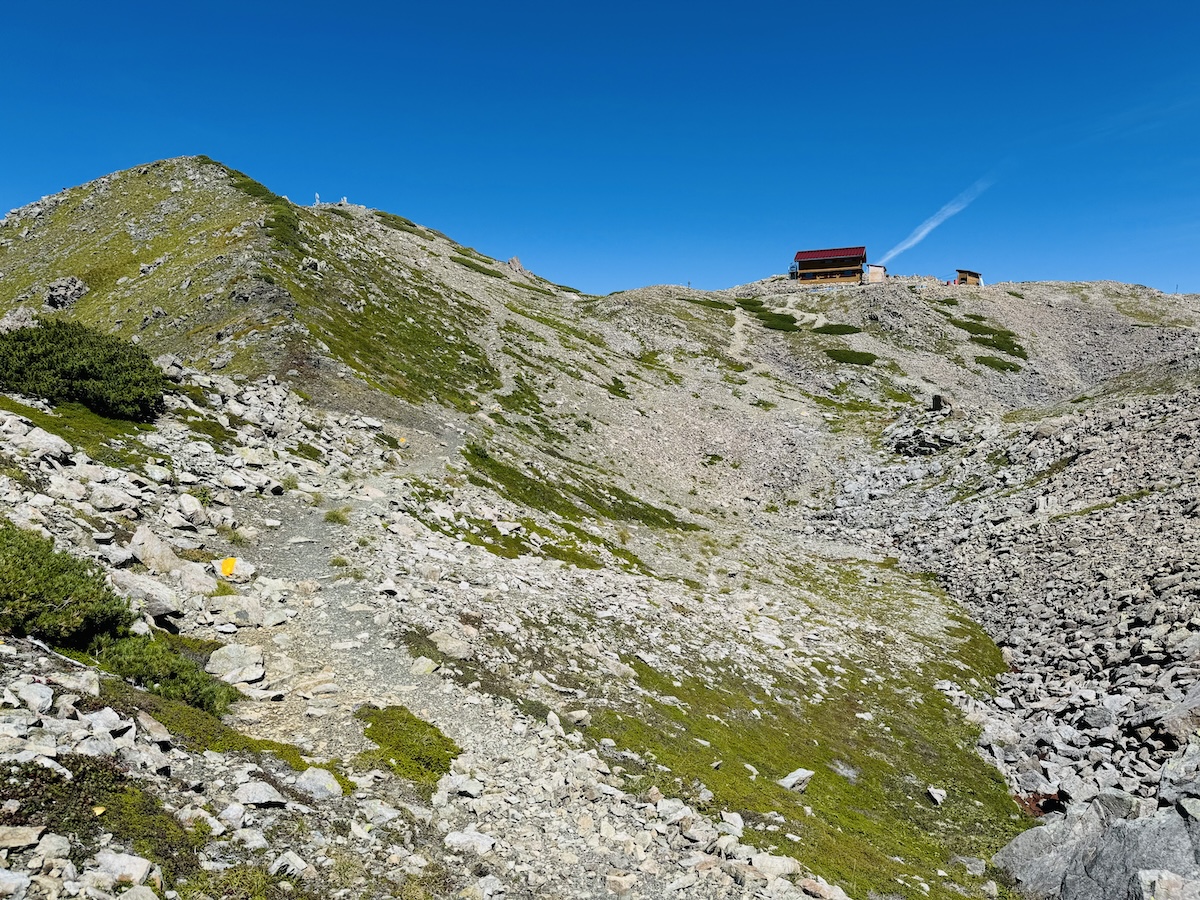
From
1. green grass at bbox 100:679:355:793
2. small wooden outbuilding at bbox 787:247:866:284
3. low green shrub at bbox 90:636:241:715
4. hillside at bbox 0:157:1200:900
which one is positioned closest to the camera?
green grass at bbox 100:679:355:793

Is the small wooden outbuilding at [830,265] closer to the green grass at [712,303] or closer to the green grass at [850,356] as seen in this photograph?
the green grass at [712,303]

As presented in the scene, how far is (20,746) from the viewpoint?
7.99m

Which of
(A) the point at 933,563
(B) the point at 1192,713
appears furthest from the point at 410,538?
(A) the point at 933,563

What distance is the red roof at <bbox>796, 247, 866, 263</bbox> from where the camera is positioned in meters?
166

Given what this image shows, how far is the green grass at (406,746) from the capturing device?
39.2 ft

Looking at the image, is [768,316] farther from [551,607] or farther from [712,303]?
[551,607]

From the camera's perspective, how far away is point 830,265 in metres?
169

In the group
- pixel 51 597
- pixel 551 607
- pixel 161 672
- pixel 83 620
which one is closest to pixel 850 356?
pixel 551 607

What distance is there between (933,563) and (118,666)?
4463 cm

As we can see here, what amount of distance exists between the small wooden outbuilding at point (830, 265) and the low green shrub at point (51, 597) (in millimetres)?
177648

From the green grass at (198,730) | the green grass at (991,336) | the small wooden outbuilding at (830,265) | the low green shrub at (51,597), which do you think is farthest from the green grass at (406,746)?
the small wooden outbuilding at (830,265)

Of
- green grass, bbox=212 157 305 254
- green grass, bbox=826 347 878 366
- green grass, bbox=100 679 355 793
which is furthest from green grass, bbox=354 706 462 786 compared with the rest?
green grass, bbox=826 347 878 366

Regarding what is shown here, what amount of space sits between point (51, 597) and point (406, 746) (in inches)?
288

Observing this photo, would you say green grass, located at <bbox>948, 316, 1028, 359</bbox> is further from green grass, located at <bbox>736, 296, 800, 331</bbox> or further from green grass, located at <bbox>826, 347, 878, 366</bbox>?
green grass, located at <bbox>736, 296, 800, 331</bbox>
